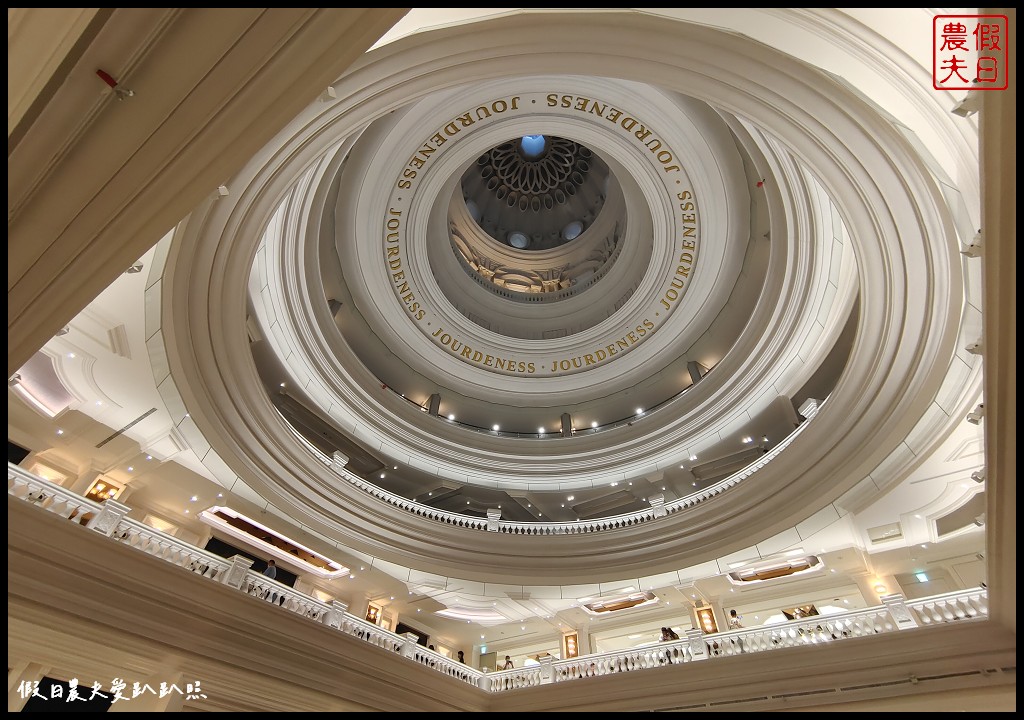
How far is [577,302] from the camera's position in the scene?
63.5ft

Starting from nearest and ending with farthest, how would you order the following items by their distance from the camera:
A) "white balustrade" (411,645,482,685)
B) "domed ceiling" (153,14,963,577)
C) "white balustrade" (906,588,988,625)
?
"domed ceiling" (153,14,963,577), "white balustrade" (906,588,988,625), "white balustrade" (411,645,482,685)

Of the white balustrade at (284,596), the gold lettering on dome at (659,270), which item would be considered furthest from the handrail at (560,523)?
the gold lettering on dome at (659,270)

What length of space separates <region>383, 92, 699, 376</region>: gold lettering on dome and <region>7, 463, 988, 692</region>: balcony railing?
28.8ft

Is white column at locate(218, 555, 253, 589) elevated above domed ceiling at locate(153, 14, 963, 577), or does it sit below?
below

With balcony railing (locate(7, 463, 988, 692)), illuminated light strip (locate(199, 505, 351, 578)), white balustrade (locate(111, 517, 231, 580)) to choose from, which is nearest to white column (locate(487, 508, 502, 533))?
balcony railing (locate(7, 463, 988, 692))

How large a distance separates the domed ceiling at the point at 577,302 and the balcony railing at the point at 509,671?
1.91 m

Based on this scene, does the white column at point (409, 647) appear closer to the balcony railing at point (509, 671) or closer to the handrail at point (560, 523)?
the balcony railing at point (509, 671)

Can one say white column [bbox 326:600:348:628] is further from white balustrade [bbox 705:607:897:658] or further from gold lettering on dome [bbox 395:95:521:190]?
gold lettering on dome [bbox 395:95:521:190]

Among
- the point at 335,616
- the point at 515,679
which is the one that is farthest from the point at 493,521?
the point at 335,616

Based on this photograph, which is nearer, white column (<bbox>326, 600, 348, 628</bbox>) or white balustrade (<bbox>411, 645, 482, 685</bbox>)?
white column (<bbox>326, 600, 348, 628</bbox>)

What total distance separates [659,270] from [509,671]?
38.9 ft

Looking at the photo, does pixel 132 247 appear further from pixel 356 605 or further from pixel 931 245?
pixel 356 605

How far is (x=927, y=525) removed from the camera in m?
11.2

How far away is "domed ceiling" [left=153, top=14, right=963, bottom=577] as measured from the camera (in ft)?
24.7
